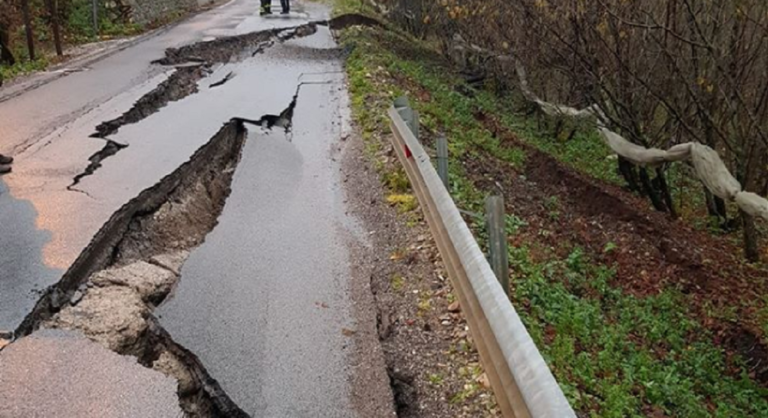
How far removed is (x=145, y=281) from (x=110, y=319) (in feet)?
2.04

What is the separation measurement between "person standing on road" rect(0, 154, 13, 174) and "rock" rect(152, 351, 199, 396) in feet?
14.1

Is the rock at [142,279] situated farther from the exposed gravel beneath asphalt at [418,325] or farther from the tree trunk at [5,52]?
the tree trunk at [5,52]

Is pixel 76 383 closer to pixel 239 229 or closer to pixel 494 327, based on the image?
pixel 494 327

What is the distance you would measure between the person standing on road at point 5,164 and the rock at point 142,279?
9.85 ft

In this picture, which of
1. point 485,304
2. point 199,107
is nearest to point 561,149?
point 199,107

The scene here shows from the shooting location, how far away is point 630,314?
6672 mm

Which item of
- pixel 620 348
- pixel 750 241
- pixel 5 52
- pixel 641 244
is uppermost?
pixel 5 52

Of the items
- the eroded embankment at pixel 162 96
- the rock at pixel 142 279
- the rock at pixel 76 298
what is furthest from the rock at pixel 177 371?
the eroded embankment at pixel 162 96

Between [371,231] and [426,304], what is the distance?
164 cm

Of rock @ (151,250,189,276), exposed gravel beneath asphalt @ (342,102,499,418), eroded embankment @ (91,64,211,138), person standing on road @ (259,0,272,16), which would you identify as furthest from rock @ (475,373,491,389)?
person standing on road @ (259,0,272,16)

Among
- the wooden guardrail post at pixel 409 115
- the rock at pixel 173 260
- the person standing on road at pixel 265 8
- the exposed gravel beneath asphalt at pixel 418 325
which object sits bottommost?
the exposed gravel beneath asphalt at pixel 418 325

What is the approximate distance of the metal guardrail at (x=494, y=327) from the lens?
272 centimetres

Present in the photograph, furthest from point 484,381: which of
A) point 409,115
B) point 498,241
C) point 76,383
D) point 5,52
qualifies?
Answer: point 5,52

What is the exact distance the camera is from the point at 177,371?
388cm
